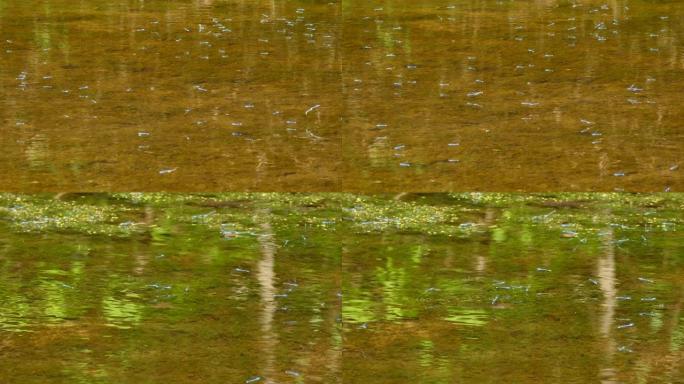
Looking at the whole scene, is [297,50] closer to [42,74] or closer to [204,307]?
[42,74]

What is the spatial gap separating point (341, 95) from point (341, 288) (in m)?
1.01

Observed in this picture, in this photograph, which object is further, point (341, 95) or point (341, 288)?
point (341, 95)

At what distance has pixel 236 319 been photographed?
328cm

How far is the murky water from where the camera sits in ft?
10.2

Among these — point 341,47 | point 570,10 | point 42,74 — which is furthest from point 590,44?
point 42,74

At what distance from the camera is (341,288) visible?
3.41 meters

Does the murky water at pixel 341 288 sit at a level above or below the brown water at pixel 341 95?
below

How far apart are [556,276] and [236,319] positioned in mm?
927

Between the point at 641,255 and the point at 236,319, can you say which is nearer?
the point at 236,319

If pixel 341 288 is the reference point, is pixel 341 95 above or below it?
above

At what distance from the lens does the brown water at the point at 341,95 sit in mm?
3885

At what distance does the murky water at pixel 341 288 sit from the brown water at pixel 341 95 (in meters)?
0.10

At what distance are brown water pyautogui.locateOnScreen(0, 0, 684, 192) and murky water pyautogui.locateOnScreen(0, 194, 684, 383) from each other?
0.10 meters

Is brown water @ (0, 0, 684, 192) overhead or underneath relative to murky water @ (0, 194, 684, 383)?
overhead
